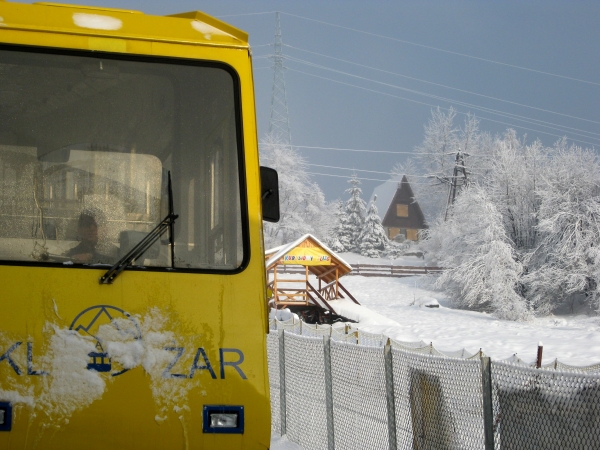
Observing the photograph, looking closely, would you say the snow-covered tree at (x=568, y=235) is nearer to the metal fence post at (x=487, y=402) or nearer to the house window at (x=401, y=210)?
the metal fence post at (x=487, y=402)

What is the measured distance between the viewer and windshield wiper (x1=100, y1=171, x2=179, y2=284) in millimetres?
3781

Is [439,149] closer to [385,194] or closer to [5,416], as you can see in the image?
[385,194]

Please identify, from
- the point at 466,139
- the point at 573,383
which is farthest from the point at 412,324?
the point at 466,139

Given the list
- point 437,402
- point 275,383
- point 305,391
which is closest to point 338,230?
point 275,383

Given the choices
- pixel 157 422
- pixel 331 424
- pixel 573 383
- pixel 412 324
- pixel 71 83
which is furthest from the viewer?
pixel 412 324

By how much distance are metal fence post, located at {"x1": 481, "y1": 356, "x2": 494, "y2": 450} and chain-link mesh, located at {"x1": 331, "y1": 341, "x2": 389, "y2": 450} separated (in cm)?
166

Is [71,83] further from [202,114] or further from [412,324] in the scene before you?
[412,324]

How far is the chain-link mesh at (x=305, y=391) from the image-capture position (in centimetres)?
819

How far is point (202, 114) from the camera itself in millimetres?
4129

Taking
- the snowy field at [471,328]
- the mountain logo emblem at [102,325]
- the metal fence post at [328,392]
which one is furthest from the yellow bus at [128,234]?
the snowy field at [471,328]

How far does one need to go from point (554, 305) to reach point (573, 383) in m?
40.6

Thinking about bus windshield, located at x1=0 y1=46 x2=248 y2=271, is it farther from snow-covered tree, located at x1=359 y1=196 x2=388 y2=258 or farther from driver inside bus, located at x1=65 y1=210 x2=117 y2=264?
snow-covered tree, located at x1=359 y1=196 x2=388 y2=258

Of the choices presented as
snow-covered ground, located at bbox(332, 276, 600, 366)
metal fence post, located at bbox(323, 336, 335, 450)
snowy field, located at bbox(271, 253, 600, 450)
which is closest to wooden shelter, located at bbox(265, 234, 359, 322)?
snowy field, located at bbox(271, 253, 600, 450)

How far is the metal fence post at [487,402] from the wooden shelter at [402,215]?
303 ft
